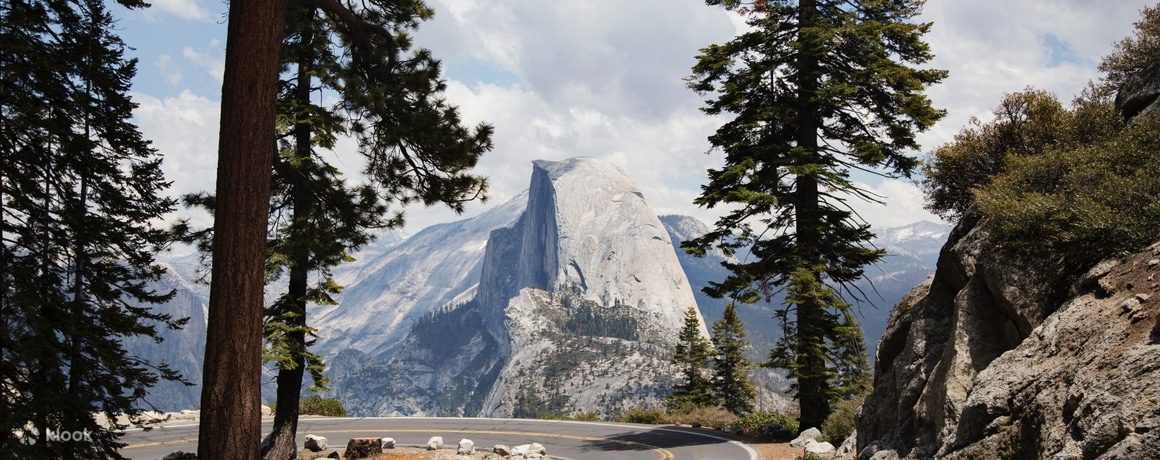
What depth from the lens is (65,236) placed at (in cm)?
848

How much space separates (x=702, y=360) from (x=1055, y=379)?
4054cm

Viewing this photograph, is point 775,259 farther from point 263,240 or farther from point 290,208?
point 263,240

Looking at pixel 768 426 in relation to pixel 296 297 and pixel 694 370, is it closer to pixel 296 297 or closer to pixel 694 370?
pixel 296 297

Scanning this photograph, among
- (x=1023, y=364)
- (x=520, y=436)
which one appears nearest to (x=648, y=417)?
(x=520, y=436)

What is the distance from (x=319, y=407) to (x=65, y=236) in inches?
940

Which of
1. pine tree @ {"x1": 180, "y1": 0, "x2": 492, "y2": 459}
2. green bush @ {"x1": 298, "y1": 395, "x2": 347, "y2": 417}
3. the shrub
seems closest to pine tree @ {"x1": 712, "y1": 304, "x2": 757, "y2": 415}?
the shrub

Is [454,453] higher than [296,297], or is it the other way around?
[296,297]

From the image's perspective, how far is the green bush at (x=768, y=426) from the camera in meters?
20.0

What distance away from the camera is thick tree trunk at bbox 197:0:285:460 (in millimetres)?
5949

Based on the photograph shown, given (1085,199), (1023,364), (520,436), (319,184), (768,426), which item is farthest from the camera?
(520,436)

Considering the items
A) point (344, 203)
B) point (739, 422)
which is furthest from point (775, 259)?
point (344, 203)

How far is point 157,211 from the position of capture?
10789mm

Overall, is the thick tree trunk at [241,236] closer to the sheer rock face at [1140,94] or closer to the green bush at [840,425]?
the sheer rock face at [1140,94]

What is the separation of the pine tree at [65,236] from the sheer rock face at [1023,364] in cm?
976
